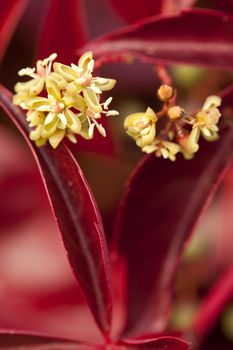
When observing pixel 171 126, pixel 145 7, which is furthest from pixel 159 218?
pixel 145 7

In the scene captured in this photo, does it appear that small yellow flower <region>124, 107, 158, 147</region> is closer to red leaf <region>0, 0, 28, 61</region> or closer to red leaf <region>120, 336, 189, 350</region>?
red leaf <region>120, 336, 189, 350</region>

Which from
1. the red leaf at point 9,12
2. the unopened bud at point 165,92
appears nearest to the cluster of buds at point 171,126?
the unopened bud at point 165,92

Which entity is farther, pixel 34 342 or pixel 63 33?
pixel 63 33

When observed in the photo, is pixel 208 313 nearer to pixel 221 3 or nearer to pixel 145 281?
pixel 145 281

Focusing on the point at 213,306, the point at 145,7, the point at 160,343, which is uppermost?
the point at 145,7

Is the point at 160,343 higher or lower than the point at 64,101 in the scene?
lower

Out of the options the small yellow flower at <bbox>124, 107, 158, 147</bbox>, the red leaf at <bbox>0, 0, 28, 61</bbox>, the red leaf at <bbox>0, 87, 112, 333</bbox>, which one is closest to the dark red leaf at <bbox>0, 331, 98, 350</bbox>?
the red leaf at <bbox>0, 87, 112, 333</bbox>

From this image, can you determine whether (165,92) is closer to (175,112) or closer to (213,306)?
(175,112)
